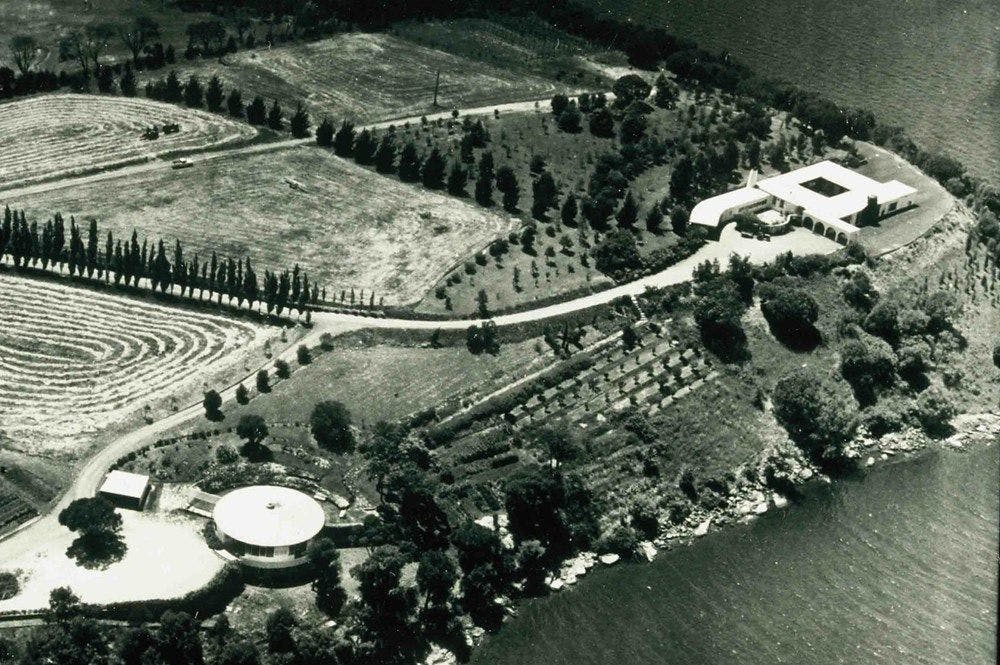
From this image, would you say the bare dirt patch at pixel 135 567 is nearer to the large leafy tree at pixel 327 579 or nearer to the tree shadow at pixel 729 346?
the large leafy tree at pixel 327 579

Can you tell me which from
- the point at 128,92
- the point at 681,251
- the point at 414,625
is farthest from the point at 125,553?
the point at 128,92

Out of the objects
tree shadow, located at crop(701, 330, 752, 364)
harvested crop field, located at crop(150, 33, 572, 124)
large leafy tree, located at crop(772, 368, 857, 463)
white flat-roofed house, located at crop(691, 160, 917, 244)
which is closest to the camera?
large leafy tree, located at crop(772, 368, 857, 463)

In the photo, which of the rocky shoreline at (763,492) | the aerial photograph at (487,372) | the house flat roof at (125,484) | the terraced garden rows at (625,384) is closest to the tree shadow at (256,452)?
the aerial photograph at (487,372)

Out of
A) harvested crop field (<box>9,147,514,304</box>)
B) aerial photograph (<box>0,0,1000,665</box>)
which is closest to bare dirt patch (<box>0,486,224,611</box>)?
aerial photograph (<box>0,0,1000,665</box>)

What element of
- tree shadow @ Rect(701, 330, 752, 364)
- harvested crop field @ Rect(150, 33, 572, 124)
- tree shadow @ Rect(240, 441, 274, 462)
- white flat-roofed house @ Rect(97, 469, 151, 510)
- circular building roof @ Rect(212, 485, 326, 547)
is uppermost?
harvested crop field @ Rect(150, 33, 572, 124)

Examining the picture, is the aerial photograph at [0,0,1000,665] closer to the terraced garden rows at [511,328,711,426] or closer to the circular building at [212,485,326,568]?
the circular building at [212,485,326,568]

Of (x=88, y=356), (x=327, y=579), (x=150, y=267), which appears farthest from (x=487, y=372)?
(x=88, y=356)
